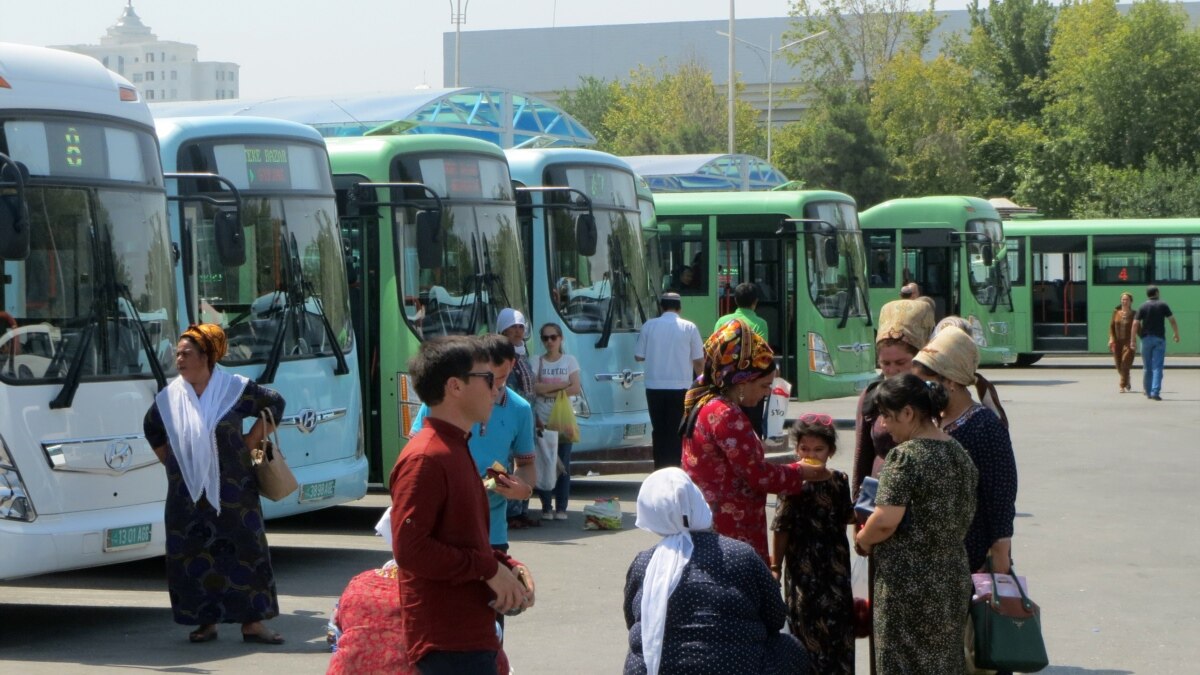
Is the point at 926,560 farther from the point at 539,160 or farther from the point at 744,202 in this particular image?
the point at 744,202

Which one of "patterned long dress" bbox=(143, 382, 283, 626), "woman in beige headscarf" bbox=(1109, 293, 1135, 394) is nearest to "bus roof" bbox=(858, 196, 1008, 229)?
"woman in beige headscarf" bbox=(1109, 293, 1135, 394)

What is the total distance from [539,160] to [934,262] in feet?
52.2

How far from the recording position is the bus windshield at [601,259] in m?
16.2

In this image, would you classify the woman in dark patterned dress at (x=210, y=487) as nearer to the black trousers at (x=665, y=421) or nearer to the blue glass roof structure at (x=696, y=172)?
the black trousers at (x=665, y=421)

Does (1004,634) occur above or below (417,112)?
below

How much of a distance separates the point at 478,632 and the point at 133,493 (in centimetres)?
494

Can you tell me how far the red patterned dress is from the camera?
6406mm

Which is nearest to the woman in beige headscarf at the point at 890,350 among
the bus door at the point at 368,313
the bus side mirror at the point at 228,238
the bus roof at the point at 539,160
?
the bus side mirror at the point at 228,238

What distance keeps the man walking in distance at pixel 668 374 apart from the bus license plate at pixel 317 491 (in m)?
3.57

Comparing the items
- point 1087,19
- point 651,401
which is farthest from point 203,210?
point 1087,19

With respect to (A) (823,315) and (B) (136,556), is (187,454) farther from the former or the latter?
(A) (823,315)

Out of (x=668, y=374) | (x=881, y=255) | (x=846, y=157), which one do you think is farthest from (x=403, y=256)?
(x=846, y=157)

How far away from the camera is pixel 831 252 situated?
2250cm

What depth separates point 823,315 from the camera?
22.5 meters
